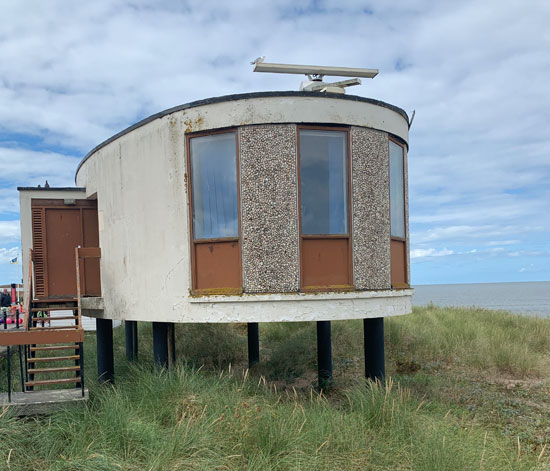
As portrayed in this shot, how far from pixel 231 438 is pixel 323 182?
4.07 metres

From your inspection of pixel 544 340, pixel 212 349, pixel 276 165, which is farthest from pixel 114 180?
pixel 544 340

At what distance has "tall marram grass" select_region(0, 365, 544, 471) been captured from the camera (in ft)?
20.9

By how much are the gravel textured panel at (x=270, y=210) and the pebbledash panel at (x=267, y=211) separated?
0.05 ft

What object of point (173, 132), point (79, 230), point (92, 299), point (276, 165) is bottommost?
point (92, 299)

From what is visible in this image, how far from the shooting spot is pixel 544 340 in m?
18.5

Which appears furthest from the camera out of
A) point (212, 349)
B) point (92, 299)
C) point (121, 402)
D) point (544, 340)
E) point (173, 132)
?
point (544, 340)

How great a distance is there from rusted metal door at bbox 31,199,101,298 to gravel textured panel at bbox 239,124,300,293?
456cm

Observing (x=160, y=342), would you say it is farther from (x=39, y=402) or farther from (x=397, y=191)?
(x=397, y=191)

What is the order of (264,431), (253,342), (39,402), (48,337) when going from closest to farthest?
(264,431) < (39,402) < (48,337) < (253,342)

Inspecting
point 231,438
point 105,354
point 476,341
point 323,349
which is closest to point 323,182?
point 231,438

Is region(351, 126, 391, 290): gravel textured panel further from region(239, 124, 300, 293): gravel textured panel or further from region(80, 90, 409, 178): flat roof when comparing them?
region(239, 124, 300, 293): gravel textured panel

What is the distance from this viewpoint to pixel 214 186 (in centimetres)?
907

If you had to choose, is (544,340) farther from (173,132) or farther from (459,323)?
(173,132)

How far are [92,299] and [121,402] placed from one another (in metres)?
3.97
